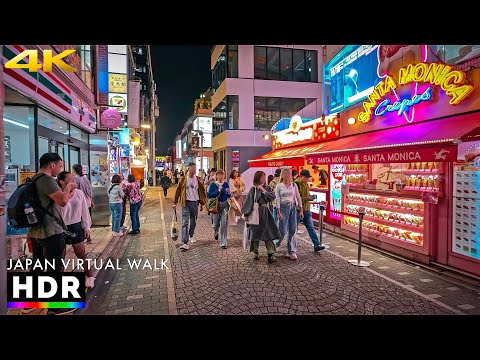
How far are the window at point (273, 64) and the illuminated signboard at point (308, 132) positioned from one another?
1073 centimetres

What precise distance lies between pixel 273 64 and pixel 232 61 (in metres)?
3.80

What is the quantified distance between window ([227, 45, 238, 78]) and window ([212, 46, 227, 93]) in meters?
0.46

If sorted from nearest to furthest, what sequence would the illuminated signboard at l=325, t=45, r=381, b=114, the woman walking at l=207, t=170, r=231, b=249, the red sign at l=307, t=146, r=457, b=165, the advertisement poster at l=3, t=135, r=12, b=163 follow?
1. the red sign at l=307, t=146, r=457, b=165
2. the advertisement poster at l=3, t=135, r=12, b=163
3. the woman walking at l=207, t=170, r=231, b=249
4. the illuminated signboard at l=325, t=45, r=381, b=114

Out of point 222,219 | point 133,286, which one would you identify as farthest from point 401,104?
point 133,286

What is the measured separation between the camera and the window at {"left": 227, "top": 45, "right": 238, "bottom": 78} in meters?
25.3

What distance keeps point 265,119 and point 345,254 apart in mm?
20259

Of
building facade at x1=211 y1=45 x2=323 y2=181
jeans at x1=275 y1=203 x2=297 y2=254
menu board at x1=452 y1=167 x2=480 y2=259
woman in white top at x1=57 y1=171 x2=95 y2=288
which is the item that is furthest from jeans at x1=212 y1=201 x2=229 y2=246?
building facade at x1=211 y1=45 x2=323 y2=181

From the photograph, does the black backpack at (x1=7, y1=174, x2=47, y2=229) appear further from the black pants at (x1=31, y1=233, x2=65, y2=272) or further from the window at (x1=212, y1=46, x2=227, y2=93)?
the window at (x1=212, y1=46, x2=227, y2=93)

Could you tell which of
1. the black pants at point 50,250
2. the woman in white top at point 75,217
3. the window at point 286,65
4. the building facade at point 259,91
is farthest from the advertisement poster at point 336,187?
the window at point 286,65

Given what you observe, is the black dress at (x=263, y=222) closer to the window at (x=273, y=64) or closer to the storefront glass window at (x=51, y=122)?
the storefront glass window at (x=51, y=122)

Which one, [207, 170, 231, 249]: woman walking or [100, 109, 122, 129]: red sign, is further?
[100, 109, 122, 129]: red sign

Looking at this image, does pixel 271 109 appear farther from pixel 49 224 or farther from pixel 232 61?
pixel 49 224

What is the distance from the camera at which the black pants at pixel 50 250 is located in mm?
3898

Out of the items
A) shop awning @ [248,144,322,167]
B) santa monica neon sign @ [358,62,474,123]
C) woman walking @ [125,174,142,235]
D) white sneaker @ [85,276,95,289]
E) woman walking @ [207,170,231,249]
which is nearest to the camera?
white sneaker @ [85,276,95,289]
